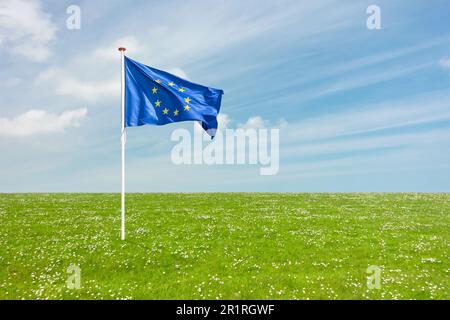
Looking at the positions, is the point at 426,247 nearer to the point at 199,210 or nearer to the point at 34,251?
the point at 199,210

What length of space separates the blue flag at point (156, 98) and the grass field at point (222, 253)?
670cm

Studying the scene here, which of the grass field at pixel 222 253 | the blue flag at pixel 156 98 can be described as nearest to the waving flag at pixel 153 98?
the blue flag at pixel 156 98

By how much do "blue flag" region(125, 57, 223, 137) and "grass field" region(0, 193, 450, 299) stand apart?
6.70 meters

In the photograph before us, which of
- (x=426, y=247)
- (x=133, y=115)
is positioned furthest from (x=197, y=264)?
(x=426, y=247)

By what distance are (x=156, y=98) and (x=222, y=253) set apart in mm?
9193

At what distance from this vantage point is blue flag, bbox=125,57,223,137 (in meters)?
21.6

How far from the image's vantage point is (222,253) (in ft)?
64.0

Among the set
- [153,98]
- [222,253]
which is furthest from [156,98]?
[222,253]

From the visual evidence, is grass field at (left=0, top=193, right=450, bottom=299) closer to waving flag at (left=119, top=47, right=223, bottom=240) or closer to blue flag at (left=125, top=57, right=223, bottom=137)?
waving flag at (left=119, top=47, right=223, bottom=240)

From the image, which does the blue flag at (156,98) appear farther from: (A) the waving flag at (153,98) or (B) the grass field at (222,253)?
(B) the grass field at (222,253)

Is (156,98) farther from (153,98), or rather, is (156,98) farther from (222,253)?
(222,253)

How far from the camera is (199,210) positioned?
3150 cm

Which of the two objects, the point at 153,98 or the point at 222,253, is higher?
the point at 153,98
